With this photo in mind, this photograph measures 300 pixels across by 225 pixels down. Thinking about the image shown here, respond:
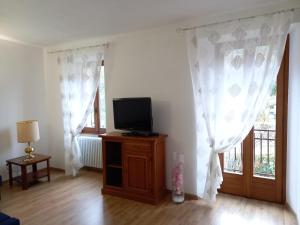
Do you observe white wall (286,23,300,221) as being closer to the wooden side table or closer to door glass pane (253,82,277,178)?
door glass pane (253,82,277,178)

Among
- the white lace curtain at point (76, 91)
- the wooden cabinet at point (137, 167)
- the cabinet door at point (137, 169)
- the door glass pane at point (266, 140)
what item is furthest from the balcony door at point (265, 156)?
the white lace curtain at point (76, 91)

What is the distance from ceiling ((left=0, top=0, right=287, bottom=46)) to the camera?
2564 millimetres

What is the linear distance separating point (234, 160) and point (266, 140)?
50 cm

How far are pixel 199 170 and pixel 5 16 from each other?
125 inches

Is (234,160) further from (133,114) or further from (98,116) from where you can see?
(98,116)

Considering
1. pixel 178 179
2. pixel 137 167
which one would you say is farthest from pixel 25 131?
pixel 178 179

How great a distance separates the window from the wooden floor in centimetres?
125

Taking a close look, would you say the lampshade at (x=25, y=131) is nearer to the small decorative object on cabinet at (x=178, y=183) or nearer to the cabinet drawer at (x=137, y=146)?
the cabinet drawer at (x=137, y=146)

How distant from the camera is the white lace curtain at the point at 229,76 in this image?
2.57m

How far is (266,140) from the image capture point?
3.09 meters

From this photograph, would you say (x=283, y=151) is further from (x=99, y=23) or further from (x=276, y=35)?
(x=99, y=23)

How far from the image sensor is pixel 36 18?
9.86ft

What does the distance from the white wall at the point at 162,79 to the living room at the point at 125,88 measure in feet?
0.05

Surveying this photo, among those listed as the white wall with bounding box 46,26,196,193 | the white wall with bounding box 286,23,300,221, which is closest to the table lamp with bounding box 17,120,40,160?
the white wall with bounding box 46,26,196,193
